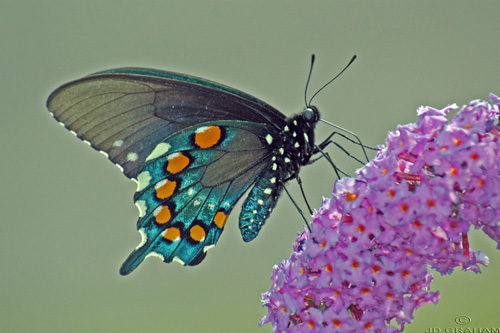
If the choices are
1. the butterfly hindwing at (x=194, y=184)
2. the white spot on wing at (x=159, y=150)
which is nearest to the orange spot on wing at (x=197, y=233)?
the butterfly hindwing at (x=194, y=184)

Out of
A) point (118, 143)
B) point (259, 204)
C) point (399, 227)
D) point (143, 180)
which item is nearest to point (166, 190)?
point (143, 180)

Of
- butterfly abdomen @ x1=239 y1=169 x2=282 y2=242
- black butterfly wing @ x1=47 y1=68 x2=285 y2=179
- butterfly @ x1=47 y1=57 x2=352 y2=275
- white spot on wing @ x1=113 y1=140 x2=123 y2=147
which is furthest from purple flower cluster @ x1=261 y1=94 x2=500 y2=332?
white spot on wing @ x1=113 y1=140 x2=123 y2=147

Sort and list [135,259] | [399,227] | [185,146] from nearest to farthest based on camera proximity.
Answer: [399,227]
[135,259]
[185,146]

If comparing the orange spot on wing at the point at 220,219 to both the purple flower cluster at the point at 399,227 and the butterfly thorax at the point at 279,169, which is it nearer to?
the butterfly thorax at the point at 279,169

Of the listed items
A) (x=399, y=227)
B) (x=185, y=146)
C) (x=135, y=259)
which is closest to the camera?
(x=399, y=227)

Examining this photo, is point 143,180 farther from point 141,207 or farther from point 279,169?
point 279,169

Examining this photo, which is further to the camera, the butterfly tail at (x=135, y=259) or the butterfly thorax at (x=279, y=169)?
the butterfly thorax at (x=279, y=169)
